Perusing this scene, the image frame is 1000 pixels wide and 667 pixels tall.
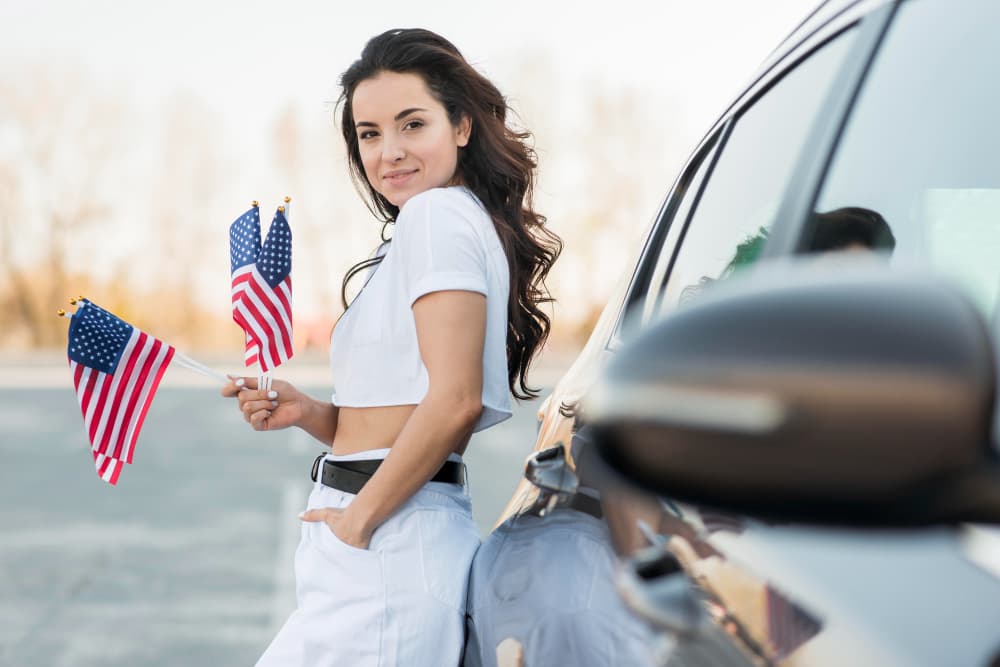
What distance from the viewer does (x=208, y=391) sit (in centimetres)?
2612

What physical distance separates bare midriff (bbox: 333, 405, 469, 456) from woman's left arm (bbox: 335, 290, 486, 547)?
0.09m

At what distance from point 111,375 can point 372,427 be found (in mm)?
729

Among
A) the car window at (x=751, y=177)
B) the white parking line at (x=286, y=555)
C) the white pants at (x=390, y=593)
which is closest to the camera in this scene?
the car window at (x=751, y=177)

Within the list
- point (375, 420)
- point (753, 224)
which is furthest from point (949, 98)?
point (375, 420)

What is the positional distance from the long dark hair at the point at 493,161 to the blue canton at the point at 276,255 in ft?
0.48

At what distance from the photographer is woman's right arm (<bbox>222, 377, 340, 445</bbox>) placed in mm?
Answer: 2551

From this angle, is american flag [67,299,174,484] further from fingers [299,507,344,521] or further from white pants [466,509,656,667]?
white pants [466,509,656,667]

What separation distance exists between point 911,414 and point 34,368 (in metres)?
40.1

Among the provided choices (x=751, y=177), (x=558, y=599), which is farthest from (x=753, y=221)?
(x=558, y=599)

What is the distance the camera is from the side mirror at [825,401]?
67 centimetres

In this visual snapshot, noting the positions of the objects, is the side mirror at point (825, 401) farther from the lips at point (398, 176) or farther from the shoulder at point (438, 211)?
the lips at point (398, 176)

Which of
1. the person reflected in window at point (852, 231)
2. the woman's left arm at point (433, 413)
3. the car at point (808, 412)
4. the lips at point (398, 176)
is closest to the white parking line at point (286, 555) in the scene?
the lips at point (398, 176)

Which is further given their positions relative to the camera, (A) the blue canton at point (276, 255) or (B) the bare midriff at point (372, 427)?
(A) the blue canton at point (276, 255)

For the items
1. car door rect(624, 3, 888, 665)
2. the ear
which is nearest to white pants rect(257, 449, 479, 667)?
car door rect(624, 3, 888, 665)
